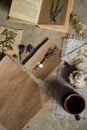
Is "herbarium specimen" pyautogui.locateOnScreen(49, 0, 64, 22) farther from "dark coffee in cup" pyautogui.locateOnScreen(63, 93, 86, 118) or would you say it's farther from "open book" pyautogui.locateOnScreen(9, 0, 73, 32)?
"dark coffee in cup" pyautogui.locateOnScreen(63, 93, 86, 118)

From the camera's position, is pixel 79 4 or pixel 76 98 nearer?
pixel 76 98

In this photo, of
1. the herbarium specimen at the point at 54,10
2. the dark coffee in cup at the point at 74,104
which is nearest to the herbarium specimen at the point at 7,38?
the herbarium specimen at the point at 54,10

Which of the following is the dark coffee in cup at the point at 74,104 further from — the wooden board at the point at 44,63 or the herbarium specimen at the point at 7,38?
the herbarium specimen at the point at 7,38

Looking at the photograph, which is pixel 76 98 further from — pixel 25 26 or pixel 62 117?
pixel 25 26

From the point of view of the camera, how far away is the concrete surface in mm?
1165

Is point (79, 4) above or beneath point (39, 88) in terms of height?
above

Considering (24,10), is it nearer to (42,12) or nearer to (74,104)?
(42,12)

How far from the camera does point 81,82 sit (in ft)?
3.73

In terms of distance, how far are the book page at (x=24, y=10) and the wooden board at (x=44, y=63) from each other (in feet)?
0.32

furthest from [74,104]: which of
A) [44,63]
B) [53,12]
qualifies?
[53,12]

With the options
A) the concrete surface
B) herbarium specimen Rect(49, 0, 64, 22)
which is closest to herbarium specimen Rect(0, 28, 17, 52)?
the concrete surface

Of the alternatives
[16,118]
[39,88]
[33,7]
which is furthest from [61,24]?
[16,118]

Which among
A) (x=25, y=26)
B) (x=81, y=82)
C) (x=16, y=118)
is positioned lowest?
(x=16, y=118)

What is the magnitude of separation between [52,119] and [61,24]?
0.99 feet
